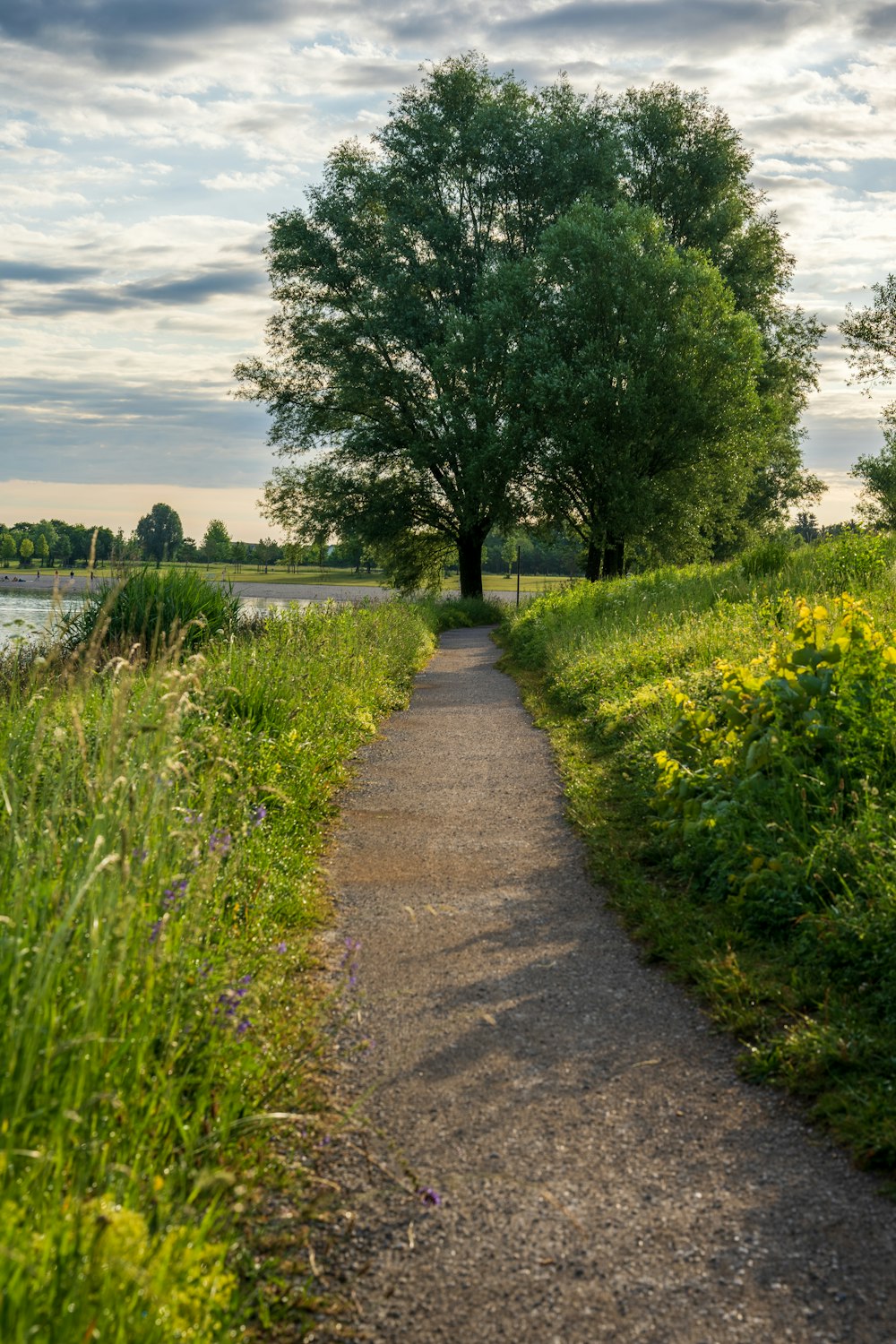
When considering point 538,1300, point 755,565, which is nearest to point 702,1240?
point 538,1300

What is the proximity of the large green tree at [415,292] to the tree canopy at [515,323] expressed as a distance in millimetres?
73

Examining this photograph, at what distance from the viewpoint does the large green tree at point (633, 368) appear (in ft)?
85.6

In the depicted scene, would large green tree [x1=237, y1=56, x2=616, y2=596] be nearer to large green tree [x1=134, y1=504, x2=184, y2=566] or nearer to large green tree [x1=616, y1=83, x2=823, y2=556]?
large green tree [x1=616, y1=83, x2=823, y2=556]

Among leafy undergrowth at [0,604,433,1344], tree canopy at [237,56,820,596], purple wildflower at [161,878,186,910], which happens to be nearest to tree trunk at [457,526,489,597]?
tree canopy at [237,56,820,596]

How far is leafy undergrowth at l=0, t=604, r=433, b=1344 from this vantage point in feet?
7.39

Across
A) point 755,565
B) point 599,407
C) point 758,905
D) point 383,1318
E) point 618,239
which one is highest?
point 618,239

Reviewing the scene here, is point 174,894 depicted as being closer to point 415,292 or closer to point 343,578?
point 415,292

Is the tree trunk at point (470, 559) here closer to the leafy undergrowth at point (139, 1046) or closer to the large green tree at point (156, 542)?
the large green tree at point (156, 542)

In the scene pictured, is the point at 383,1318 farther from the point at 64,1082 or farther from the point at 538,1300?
the point at 64,1082

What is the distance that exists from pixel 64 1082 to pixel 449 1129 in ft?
4.77

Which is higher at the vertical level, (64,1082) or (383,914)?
(64,1082)

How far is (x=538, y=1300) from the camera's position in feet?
9.27

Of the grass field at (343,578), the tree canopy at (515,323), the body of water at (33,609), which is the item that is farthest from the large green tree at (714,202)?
the grass field at (343,578)

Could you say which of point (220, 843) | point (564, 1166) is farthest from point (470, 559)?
point (564, 1166)
